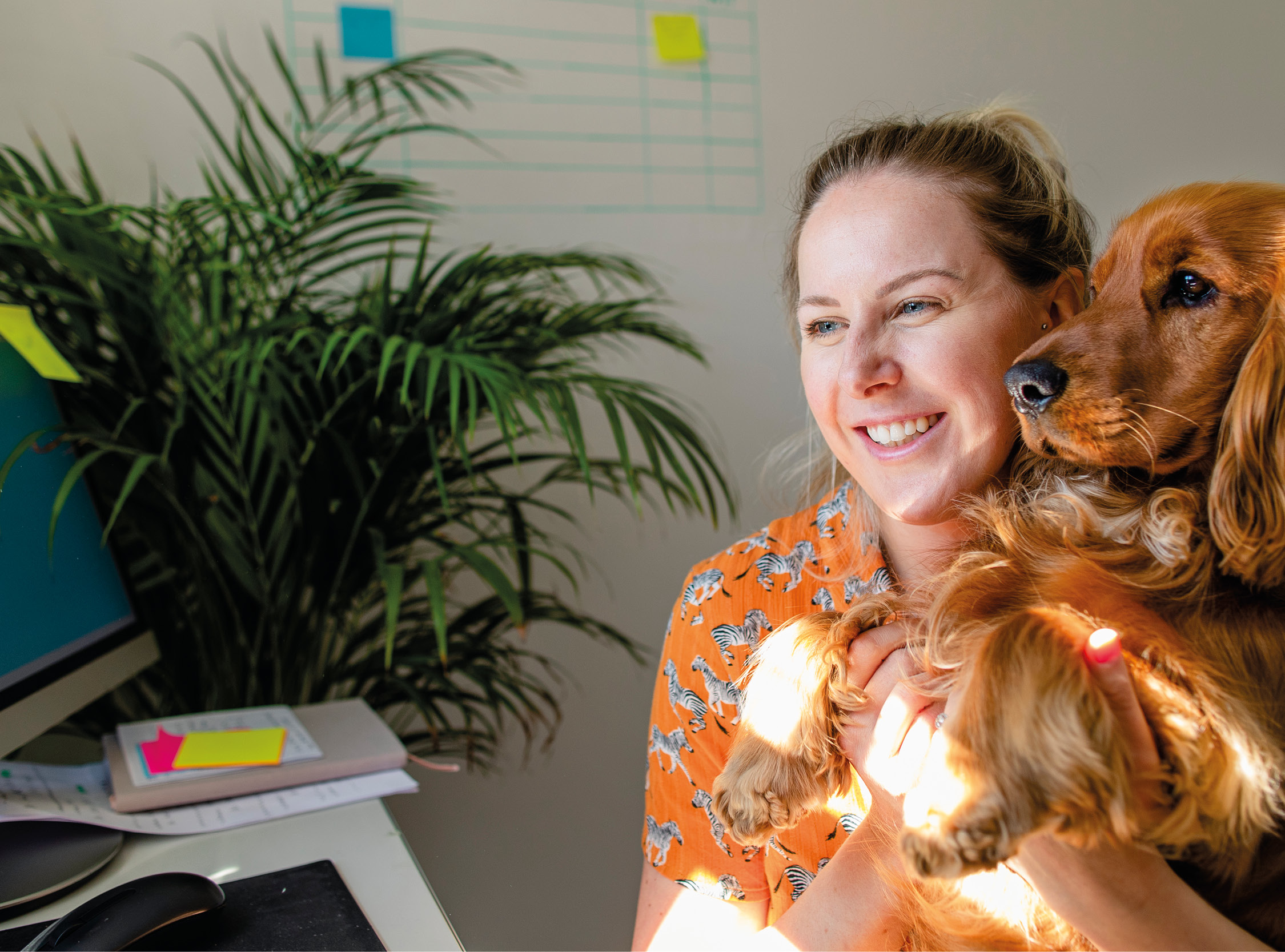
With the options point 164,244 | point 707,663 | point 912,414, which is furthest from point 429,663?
point 912,414

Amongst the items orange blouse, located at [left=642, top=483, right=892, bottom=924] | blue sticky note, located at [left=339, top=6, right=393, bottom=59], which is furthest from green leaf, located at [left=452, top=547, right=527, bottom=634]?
blue sticky note, located at [left=339, top=6, right=393, bottom=59]

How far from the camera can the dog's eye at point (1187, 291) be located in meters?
0.65

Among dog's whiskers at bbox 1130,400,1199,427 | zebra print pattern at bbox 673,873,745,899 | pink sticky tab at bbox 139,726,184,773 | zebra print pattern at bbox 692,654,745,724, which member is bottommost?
zebra print pattern at bbox 673,873,745,899

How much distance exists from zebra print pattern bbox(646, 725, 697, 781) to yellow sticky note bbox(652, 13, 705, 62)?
153cm

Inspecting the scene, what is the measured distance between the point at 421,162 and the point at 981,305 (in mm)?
1295

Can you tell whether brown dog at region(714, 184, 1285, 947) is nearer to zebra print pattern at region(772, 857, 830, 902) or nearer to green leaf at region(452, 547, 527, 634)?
zebra print pattern at region(772, 857, 830, 902)

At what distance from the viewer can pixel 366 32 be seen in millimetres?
1685

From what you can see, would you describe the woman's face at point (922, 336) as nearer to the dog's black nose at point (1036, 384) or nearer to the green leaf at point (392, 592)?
the dog's black nose at point (1036, 384)

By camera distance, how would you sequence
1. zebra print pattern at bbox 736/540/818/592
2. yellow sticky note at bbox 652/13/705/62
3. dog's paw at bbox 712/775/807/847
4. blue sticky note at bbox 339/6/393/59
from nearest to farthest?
dog's paw at bbox 712/775/807/847, zebra print pattern at bbox 736/540/818/592, blue sticky note at bbox 339/6/393/59, yellow sticky note at bbox 652/13/705/62

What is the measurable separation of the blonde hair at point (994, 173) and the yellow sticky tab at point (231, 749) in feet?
2.78

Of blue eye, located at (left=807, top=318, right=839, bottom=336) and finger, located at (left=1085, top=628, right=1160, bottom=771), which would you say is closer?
finger, located at (left=1085, top=628, right=1160, bottom=771)

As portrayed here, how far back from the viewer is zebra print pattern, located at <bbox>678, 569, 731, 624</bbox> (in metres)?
1.03

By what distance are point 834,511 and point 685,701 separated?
0.95 feet

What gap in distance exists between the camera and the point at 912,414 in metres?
0.83
